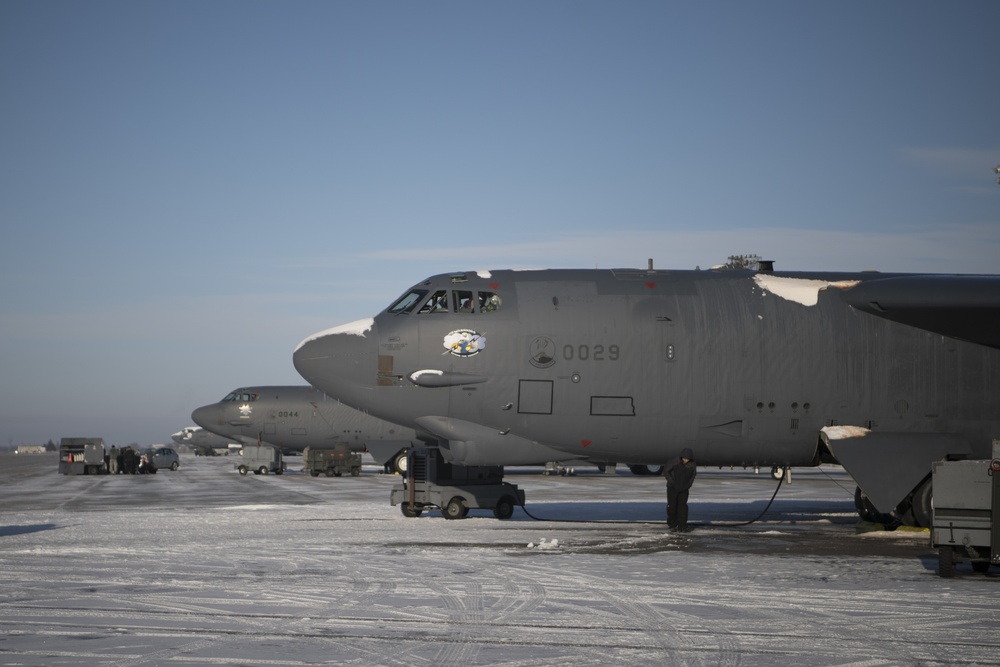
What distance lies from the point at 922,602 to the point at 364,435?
44450mm

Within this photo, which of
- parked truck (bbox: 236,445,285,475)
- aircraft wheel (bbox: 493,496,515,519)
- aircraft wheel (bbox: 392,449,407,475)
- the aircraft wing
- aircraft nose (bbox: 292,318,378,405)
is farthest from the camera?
parked truck (bbox: 236,445,285,475)

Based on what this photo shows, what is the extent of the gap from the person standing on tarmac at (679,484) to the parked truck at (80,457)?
47225 millimetres

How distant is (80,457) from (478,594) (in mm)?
52916

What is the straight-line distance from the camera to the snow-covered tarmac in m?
9.25

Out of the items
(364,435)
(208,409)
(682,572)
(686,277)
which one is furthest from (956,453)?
(208,409)

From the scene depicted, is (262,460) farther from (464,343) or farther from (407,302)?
(464,343)

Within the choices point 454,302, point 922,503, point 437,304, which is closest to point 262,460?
point 437,304

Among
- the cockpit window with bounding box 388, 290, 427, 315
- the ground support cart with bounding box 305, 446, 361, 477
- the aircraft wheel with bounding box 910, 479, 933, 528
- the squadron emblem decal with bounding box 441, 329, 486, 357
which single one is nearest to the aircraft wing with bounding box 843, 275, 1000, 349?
the aircraft wheel with bounding box 910, 479, 933, 528

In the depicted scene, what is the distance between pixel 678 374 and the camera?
65.2 feet

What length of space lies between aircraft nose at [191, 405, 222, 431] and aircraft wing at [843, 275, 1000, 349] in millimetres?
44035

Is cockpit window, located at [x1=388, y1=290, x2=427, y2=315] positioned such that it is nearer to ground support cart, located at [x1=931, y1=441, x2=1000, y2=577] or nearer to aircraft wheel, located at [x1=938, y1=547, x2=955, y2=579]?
ground support cart, located at [x1=931, y1=441, x2=1000, y2=577]

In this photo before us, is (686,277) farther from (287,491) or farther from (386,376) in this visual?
(287,491)

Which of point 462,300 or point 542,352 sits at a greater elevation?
point 462,300

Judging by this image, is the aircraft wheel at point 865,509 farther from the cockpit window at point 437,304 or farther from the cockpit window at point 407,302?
the cockpit window at point 407,302
